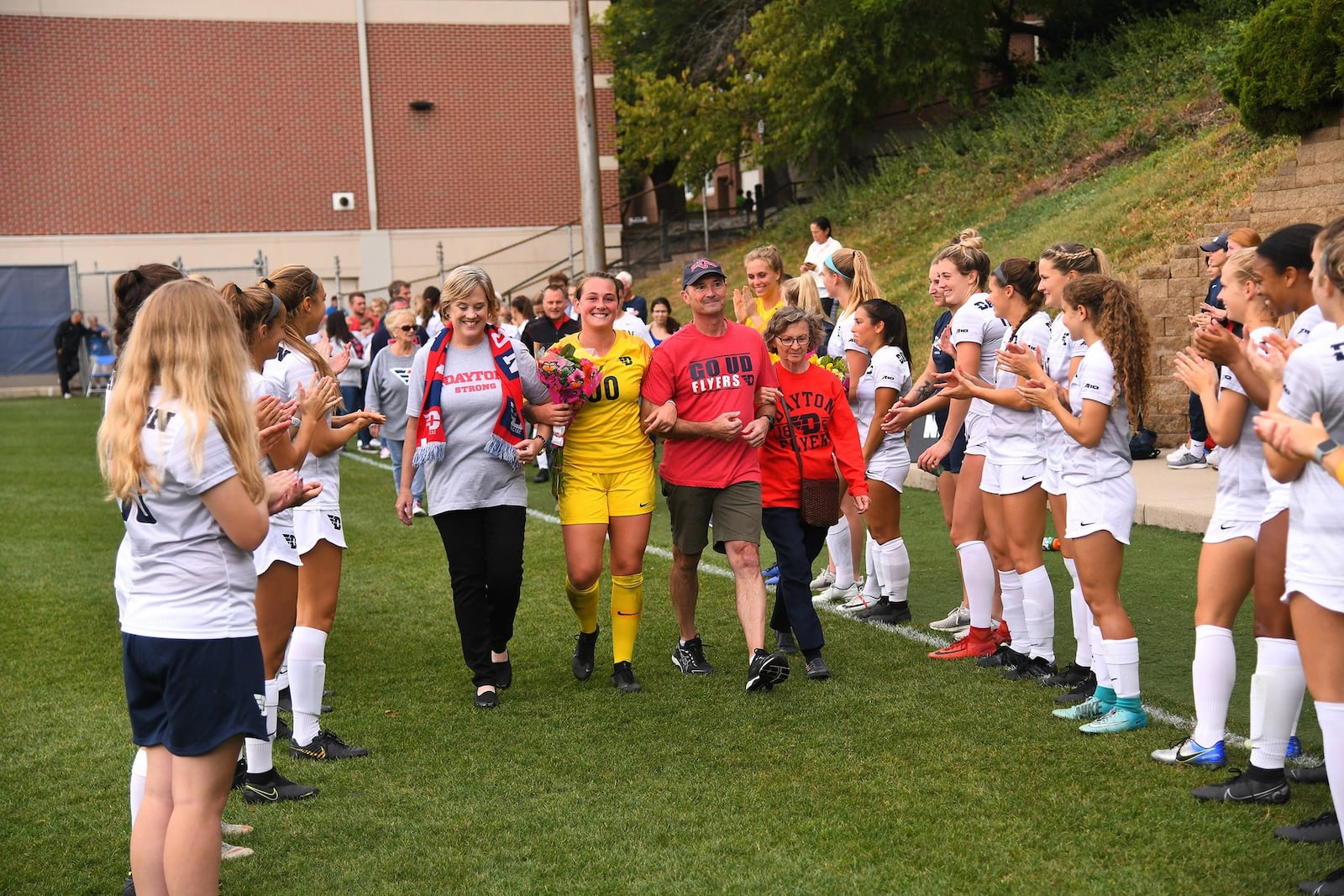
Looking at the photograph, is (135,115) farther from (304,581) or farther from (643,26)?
(304,581)

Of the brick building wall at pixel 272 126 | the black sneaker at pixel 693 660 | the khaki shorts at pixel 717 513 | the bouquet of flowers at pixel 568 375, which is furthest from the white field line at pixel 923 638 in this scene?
the brick building wall at pixel 272 126

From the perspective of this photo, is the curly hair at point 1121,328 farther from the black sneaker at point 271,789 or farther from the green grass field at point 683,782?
the black sneaker at point 271,789

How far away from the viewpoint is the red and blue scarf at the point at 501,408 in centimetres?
636

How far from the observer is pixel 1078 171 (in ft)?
73.7

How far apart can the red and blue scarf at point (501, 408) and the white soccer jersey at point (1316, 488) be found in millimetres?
3680

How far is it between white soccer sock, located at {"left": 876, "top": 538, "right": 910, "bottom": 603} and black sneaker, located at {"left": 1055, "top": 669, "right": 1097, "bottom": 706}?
1823mm

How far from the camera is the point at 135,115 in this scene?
31.8 m

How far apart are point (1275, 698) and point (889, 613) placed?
3.53 meters

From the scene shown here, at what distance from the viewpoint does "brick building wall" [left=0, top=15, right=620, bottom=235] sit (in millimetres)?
31531

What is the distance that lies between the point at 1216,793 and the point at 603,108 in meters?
33.8

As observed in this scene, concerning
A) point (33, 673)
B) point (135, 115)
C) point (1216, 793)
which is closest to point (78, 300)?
point (135, 115)

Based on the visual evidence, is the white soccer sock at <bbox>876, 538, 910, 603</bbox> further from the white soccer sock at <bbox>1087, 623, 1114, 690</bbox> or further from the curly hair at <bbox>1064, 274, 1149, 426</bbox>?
the curly hair at <bbox>1064, 274, 1149, 426</bbox>

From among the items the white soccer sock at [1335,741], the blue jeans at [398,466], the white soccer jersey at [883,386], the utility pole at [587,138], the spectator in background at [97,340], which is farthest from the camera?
the spectator in background at [97,340]

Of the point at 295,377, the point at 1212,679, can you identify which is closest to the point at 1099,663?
the point at 1212,679
